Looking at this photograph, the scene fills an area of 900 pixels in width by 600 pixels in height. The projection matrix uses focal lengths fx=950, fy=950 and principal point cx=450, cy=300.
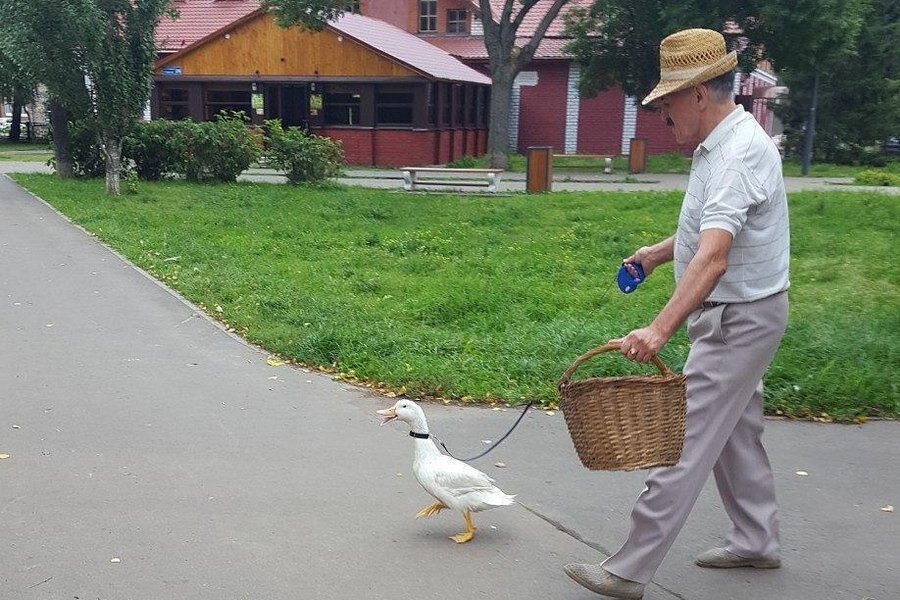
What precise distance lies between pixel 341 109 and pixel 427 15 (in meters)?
10.7

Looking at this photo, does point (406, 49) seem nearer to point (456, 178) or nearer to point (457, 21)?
point (457, 21)

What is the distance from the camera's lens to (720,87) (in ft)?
11.6

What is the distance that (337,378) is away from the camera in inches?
269

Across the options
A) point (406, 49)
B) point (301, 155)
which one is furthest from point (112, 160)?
point (406, 49)

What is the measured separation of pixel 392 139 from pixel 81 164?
32.7ft

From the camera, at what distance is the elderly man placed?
344 centimetres

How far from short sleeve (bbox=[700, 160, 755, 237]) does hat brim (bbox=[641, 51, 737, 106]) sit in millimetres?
325

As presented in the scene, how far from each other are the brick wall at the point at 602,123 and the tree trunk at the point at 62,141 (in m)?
19.6

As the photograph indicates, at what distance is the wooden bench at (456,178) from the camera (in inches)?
776

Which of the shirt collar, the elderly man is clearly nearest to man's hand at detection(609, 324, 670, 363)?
the elderly man

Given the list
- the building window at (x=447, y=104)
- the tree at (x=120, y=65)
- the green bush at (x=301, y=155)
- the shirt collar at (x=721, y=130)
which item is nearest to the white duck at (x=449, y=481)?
the shirt collar at (x=721, y=130)

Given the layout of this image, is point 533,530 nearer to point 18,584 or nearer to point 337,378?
point 18,584

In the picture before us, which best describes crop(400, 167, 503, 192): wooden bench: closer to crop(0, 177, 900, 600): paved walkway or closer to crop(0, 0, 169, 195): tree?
crop(0, 0, 169, 195): tree

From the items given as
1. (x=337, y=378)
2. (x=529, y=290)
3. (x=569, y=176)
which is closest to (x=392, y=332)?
(x=337, y=378)
